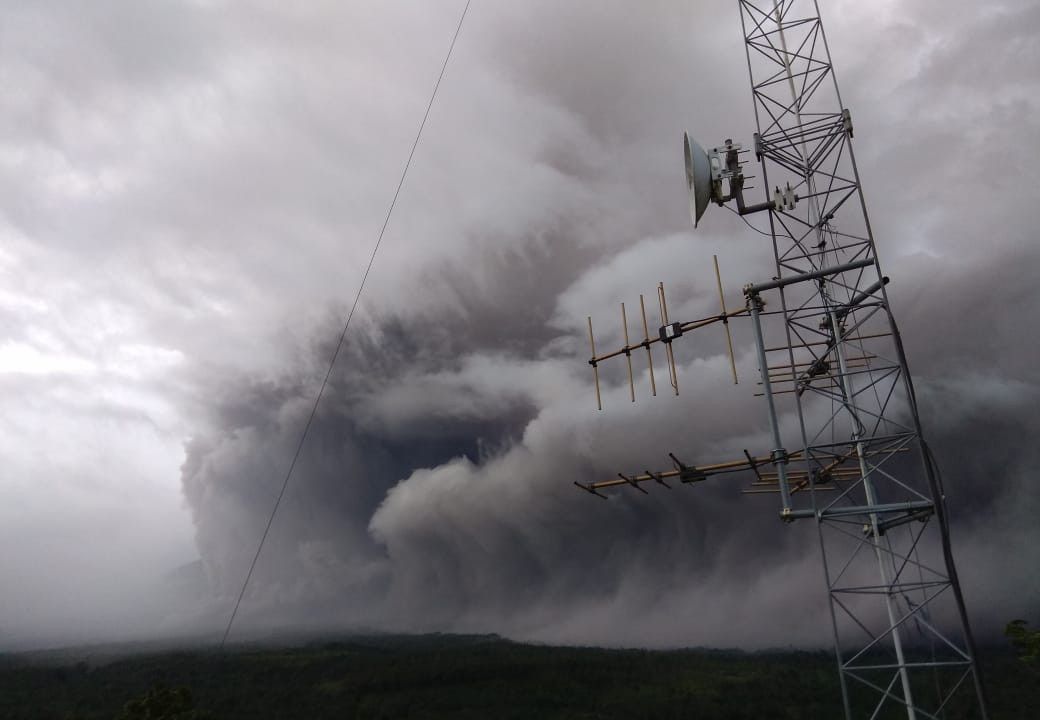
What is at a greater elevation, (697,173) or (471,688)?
(697,173)

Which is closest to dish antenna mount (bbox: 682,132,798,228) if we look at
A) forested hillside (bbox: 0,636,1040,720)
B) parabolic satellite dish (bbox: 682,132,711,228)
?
parabolic satellite dish (bbox: 682,132,711,228)

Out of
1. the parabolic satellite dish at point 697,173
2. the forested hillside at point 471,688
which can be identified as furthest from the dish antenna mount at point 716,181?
the forested hillside at point 471,688

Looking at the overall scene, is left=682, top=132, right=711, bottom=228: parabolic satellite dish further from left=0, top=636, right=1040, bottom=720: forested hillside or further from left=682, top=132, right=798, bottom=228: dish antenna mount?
left=0, top=636, right=1040, bottom=720: forested hillside

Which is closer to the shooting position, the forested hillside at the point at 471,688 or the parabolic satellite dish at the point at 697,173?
the parabolic satellite dish at the point at 697,173

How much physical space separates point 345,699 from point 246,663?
181 feet

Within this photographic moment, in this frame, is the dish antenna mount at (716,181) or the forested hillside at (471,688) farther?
the forested hillside at (471,688)

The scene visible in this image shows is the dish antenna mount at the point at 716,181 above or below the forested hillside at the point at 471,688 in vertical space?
above

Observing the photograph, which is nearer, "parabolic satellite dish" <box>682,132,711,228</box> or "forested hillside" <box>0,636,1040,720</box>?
"parabolic satellite dish" <box>682,132,711,228</box>

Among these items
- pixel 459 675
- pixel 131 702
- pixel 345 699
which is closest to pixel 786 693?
pixel 459 675

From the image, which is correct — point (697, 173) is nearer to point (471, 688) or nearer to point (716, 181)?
point (716, 181)

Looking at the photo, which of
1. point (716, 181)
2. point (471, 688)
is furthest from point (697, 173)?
point (471, 688)

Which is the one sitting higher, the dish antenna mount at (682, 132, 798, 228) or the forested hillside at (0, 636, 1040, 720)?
the dish antenna mount at (682, 132, 798, 228)

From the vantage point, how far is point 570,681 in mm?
166625

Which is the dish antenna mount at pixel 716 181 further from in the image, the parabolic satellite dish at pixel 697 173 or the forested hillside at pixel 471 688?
the forested hillside at pixel 471 688
